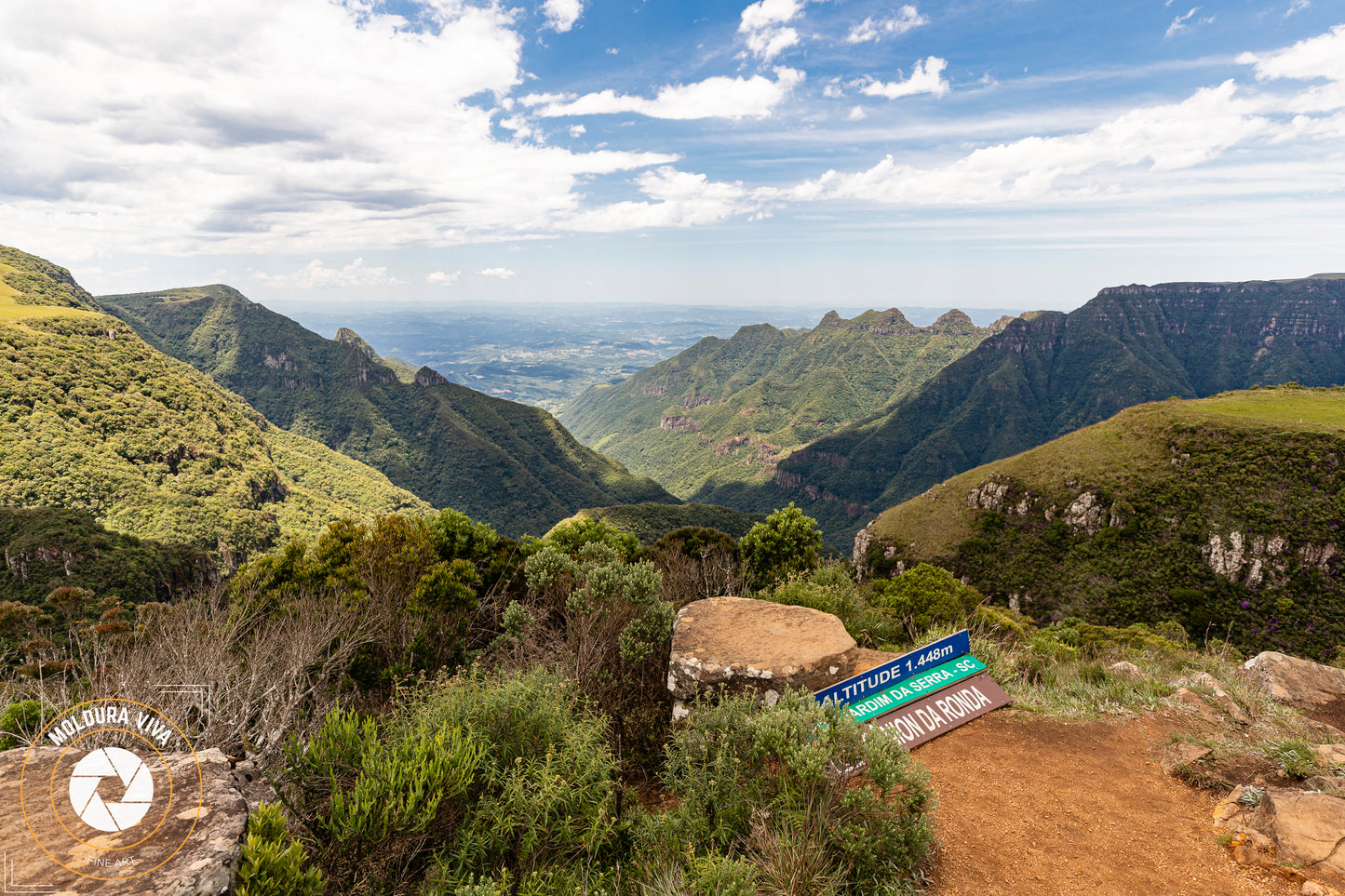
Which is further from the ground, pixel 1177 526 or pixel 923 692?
pixel 923 692

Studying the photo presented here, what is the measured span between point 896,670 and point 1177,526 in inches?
3025

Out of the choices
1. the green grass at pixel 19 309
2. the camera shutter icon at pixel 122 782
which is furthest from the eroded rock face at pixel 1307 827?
the green grass at pixel 19 309

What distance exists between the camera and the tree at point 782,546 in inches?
866

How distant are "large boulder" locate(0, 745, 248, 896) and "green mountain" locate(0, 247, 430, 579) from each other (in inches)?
2688

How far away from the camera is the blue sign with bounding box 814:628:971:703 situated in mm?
8203

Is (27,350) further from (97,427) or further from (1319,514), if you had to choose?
(1319,514)

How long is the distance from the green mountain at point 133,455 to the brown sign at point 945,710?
72.9m

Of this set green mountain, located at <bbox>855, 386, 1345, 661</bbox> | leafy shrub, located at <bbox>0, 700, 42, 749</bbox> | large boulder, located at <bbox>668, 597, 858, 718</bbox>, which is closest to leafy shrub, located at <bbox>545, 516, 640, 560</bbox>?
large boulder, located at <bbox>668, 597, 858, 718</bbox>

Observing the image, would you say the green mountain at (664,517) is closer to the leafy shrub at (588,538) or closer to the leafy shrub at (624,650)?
the leafy shrub at (588,538)

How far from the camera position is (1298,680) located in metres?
9.50

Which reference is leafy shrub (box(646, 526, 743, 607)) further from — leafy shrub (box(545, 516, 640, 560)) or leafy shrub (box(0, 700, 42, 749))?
leafy shrub (box(0, 700, 42, 749))

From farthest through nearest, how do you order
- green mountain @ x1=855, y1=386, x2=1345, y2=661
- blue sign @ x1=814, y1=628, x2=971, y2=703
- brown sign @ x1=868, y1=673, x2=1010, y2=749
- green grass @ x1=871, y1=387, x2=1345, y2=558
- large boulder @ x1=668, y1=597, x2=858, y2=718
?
green grass @ x1=871, y1=387, x2=1345, y2=558, green mountain @ x1=855, y1=386, x2=1345, y2=661, large boulder @ x1=668, y1=597, x2=858, y2=718, blue sign @ x1=814, y1=628, x2=971, y2=703, brown sign @ x1=868, y1=673, x2=1010, y2=749

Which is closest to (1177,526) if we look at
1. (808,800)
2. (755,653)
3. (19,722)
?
(755,653)

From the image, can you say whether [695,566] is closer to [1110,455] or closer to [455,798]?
[455,798]
